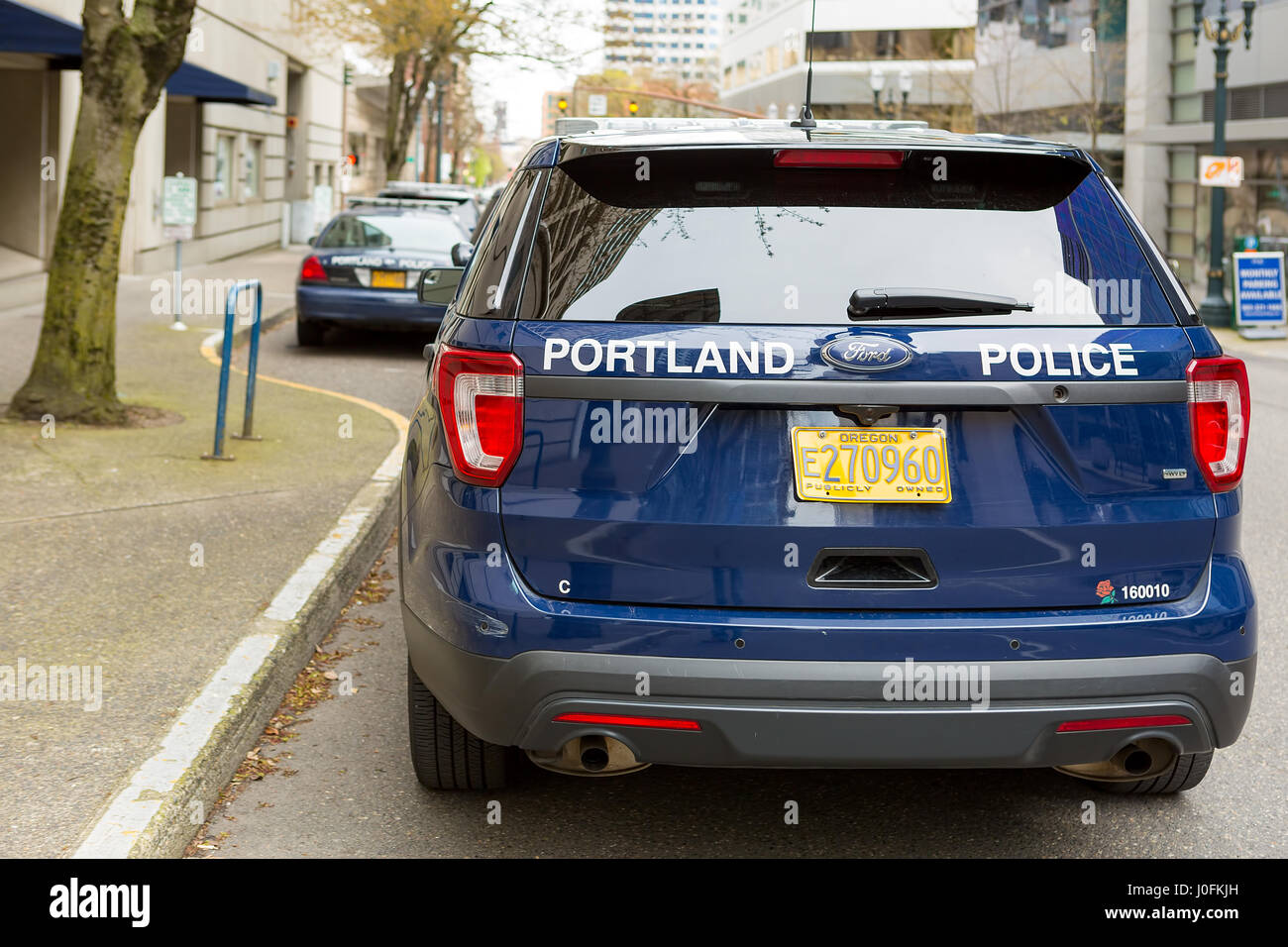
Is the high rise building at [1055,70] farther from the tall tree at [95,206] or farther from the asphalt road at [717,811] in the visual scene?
the asphalt road at [717,811]

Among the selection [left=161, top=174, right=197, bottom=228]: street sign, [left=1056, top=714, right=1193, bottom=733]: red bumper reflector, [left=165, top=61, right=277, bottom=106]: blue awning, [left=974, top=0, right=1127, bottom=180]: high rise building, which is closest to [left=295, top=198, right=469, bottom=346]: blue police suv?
[left=161, top=174, right=197, bottom=228]: street sign

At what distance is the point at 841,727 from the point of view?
3.31 metres

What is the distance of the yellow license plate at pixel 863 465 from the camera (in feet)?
10.9

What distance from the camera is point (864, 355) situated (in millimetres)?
3314

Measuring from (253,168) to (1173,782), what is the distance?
114ft

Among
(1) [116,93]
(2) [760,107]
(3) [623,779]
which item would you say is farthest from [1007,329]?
(2) [760,107]

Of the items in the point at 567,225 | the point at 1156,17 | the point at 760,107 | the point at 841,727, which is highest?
the point at 760,107

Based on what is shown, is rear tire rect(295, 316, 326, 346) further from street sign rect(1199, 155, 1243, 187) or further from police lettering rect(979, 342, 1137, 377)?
street sign rect(1199, 155, 1243, 187)

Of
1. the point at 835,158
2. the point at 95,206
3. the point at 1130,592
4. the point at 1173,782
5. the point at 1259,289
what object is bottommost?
the point at 1173,782

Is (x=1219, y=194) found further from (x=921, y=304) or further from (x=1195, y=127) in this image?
(x=921, y=304)

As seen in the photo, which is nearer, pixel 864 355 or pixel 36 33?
pixel 864 355

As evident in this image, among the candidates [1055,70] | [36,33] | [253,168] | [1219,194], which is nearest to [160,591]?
[36,33]
